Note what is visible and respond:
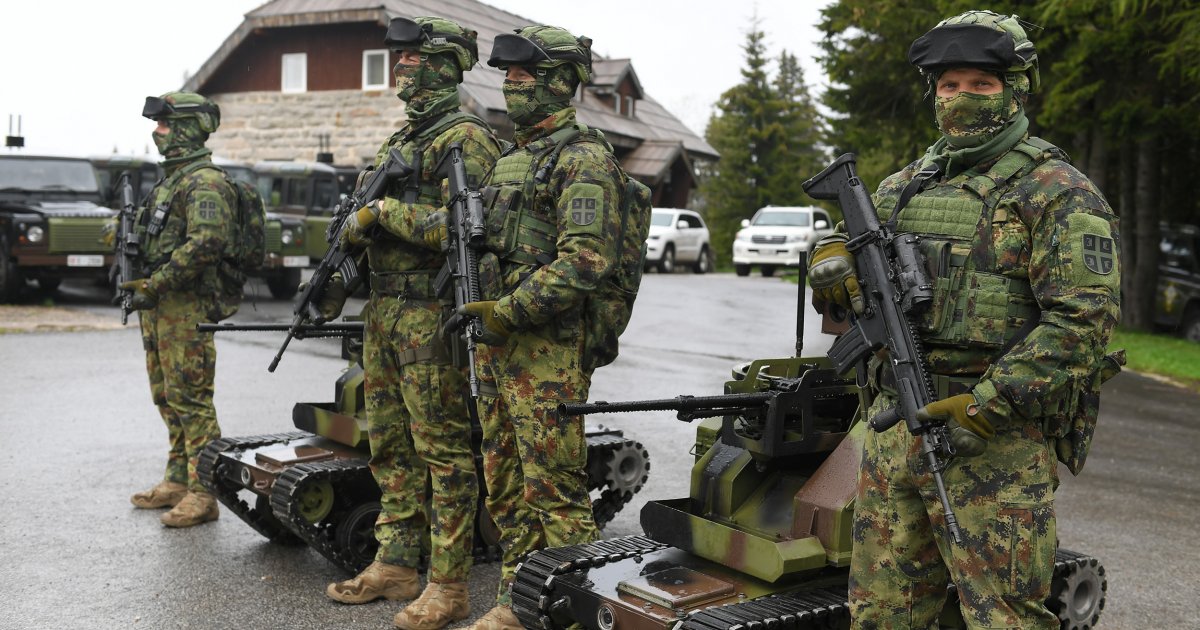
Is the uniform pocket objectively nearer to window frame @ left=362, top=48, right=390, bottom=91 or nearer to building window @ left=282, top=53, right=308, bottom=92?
window frame @ left=362, top=48, right=390, bottom=91

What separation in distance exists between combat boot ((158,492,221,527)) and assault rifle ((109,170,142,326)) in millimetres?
1261

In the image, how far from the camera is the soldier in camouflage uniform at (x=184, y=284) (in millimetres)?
7383

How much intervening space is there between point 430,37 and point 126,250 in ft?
9.90

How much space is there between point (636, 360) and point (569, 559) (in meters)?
9.72

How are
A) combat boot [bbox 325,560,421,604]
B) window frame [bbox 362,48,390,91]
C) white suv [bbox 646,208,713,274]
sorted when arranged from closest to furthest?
1. combat boot [bbox 325,560,421,604]
2. window frame [bbox 362,48,390,91]
3. white suv [bbox 646,208,713,274]

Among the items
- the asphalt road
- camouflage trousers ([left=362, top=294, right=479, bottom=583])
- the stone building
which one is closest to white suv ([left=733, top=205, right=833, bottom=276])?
the stone building

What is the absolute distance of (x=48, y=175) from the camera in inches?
757

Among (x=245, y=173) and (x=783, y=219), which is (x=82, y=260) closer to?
(x=245, y=173)

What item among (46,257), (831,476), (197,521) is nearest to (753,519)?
(831,476)

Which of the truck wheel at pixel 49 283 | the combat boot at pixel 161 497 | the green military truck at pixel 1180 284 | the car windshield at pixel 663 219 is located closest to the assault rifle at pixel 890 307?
the combat boot at pixel 161 497

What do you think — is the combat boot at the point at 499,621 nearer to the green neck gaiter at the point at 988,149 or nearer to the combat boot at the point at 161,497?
the green neck gaiter at the point at 988,149

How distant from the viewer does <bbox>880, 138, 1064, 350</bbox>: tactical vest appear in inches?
145

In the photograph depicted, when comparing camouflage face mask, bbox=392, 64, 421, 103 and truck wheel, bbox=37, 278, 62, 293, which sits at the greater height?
camouflage face mask, bbox=392, 64, 421, 103

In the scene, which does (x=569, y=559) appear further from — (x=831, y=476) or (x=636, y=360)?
(x=636, y=360)
